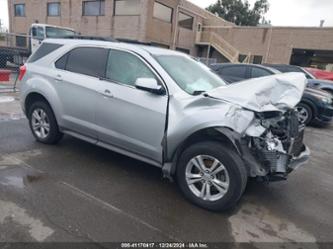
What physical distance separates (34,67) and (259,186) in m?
4.03

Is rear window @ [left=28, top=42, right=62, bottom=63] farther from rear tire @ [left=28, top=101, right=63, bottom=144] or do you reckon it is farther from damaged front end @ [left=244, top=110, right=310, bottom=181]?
damaged front end @ [left=244, top=110, right=310, bottom=181]

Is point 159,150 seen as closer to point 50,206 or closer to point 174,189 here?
point 174,189

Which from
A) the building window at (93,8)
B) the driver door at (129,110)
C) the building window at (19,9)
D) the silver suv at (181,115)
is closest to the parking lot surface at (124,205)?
the silver suv at (181,115)

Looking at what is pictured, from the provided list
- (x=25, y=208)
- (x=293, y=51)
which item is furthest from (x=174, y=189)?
(x=293, y=51)

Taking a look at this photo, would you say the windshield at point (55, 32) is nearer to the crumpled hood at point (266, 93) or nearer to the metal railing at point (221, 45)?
the metal railing at point (221, 45)

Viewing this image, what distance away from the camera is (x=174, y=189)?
3.40 meters

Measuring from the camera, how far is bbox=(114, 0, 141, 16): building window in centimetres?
1805

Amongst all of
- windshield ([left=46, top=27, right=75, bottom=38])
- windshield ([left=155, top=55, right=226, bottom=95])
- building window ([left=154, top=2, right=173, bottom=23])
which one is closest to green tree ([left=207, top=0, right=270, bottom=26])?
building window ([left=154, top=2, right=173, bottom=23])

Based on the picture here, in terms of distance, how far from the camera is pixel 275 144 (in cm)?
284

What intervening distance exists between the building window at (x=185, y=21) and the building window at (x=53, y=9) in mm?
10570

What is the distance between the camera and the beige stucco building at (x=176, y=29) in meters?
18.7

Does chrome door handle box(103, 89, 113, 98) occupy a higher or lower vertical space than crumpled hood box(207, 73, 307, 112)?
lower

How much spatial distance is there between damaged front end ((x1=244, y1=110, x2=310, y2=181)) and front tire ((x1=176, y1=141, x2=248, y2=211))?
8.0 inches

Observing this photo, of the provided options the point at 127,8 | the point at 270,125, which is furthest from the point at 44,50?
the point at 127,8
